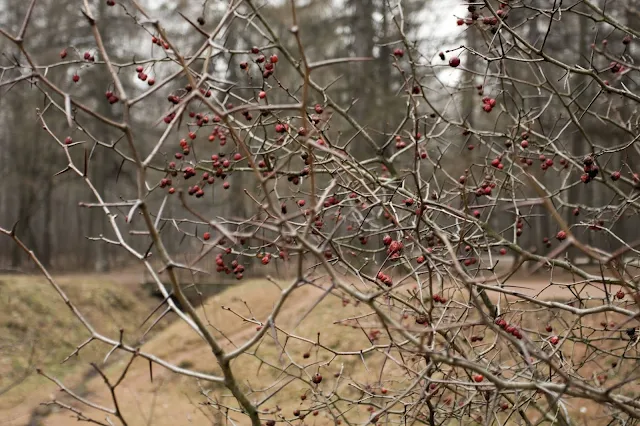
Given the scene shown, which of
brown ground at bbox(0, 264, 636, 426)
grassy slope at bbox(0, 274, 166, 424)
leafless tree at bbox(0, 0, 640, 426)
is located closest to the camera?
leafless tree at bbox(0, 0, 640, 426)

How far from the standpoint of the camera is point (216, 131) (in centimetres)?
374

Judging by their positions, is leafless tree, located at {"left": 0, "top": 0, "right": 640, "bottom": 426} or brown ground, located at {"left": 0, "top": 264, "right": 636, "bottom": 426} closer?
leafless tree, located at {"left": 0, "top": 0, "right": 640, "bottom": 426}

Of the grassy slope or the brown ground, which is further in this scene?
the grassy slope

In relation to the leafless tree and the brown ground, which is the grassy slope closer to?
the brown ground

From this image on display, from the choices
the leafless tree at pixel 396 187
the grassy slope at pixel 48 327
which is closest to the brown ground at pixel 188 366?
the grassy slope at pixel 48 327

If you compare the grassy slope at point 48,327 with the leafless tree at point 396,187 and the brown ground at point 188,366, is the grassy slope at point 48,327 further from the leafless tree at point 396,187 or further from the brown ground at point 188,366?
the leafless tree at point 396,187

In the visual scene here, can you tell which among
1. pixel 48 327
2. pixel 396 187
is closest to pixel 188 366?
pixel 48 327

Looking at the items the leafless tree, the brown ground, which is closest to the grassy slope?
the brown ground

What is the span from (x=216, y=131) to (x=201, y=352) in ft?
23.0

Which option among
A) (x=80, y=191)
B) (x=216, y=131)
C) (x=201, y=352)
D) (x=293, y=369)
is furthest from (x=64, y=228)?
(x=216, y=131)

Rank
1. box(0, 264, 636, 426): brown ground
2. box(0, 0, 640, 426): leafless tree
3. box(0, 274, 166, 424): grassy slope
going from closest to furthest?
box(0, 0, 640, 426): leafless tree → box(0, 264, 636, 426): brown ground → box(0, 274, 166, 424): grassy slope

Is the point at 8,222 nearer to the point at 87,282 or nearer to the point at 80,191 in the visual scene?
the point at 80,191

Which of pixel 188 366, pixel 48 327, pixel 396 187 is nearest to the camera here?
pixel 396 187

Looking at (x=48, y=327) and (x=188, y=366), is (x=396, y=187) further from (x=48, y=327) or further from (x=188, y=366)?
(x=48, y=327)
